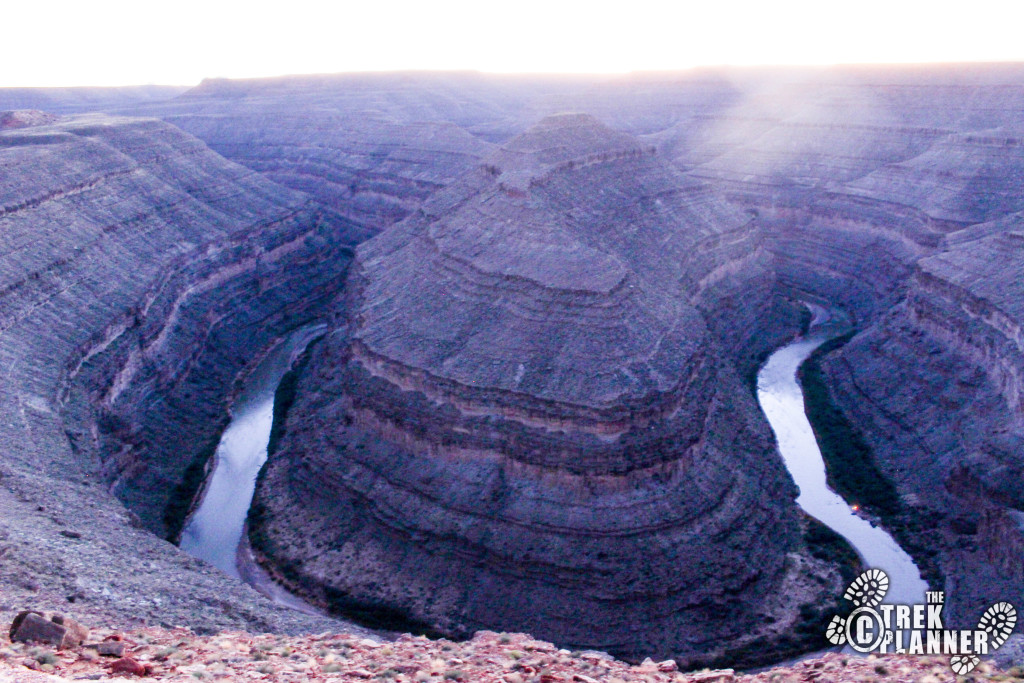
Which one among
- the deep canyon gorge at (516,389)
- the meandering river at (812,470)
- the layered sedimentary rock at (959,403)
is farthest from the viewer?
the meandering river at (812,470)

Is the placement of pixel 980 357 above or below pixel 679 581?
above

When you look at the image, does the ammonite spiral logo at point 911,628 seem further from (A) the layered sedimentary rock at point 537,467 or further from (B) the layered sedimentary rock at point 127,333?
(B) the layered sedimentary rock at point 127,333

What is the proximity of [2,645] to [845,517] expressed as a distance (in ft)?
128

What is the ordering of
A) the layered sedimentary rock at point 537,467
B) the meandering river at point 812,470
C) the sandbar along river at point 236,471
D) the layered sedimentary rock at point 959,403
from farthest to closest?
the sandbar along river at point 236,471, the meandering river at point 812,470, the layered sedimentary rock at point 959,403, the layered sedimentary rock at point 537,467

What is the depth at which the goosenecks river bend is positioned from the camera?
4031cm

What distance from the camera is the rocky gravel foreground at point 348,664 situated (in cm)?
1673

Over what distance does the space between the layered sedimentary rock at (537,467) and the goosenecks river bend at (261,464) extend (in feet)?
5.73

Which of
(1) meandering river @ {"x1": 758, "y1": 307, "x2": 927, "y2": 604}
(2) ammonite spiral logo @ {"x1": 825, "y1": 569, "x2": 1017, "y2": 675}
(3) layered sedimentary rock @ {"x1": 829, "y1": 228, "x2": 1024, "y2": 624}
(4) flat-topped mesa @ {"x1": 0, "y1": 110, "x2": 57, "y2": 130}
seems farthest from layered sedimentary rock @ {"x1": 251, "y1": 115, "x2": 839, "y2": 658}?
(4) flat-topped mesa @ {"x1": 0, "y1": 110, "x2": 57, "y2": 130}

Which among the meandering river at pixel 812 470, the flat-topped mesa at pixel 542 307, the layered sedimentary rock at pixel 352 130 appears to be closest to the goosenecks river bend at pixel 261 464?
the meandering river at pixel 812 470

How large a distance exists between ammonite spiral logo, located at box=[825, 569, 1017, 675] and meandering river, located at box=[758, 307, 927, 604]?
2287 mm

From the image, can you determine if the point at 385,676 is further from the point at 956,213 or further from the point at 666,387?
the point at 956,213

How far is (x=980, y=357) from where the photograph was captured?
1928 inches

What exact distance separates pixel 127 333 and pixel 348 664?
129 feet

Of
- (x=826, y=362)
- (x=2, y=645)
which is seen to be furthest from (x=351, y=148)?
(x=2, y=645)
